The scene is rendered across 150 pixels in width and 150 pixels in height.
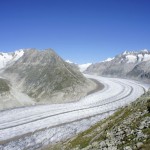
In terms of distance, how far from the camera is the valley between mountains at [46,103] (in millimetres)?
65438

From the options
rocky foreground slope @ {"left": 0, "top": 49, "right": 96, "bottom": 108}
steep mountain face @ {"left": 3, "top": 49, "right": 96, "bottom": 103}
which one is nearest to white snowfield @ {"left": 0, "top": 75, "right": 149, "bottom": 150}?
rocky foreground slope @ {"left": 0, "top": 49, "right": 96, "bottom": 108}

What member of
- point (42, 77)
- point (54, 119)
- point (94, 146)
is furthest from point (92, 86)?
point (94, 146)

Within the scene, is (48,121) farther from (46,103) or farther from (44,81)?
(44,81)

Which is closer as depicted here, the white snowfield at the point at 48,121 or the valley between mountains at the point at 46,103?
the white snowfield at the point at 48,121

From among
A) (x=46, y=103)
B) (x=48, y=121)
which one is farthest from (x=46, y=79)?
(x=48, y=121)

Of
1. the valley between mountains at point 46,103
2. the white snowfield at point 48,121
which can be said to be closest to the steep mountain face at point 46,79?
the valley between mountains at point 46,103

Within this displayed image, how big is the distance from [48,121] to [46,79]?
190 feet

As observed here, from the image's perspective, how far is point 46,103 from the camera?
112m

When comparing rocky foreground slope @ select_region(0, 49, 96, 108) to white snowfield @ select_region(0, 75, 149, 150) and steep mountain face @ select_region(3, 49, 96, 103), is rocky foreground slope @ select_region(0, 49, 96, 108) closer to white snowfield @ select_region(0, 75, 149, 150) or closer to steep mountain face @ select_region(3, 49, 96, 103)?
steep mountain face @ select_region(3, 49, 96, 103)

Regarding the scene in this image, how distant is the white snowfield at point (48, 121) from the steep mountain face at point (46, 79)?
15.0m

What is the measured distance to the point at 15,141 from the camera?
61.5 m

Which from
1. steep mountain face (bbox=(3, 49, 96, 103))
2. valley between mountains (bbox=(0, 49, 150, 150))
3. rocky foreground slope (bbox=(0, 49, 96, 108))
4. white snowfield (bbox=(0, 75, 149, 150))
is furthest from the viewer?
steep mountain face (bbox=(3, 49, 96, 103))

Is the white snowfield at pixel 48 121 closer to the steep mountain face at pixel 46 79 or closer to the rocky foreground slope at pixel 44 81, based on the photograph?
the rocky foreground slope at pixel 44 81

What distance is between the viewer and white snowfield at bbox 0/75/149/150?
2446 inches
